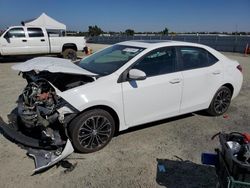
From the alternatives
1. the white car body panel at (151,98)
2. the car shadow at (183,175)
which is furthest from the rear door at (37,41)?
the car shadow at (183,175)

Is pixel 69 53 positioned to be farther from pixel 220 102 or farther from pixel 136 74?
pixel 136 74

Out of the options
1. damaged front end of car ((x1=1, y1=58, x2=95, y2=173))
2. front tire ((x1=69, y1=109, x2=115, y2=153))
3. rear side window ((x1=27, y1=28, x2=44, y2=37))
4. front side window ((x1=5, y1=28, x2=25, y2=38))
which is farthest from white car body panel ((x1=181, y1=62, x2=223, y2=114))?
front side window ((x1=5, y1=28, x2=25, y2=38))

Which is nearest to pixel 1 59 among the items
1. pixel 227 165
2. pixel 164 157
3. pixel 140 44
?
pixel 140 44

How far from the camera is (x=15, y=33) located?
46.2ft

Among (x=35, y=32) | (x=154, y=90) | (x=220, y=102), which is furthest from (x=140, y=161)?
(x=35, y=32)

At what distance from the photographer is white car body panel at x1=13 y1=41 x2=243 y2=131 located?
3.78 metres

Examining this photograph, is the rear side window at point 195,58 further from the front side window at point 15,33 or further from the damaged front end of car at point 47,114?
the front side window at point 15,33

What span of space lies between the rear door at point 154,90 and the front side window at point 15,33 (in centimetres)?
1185

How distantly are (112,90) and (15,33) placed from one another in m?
12.1

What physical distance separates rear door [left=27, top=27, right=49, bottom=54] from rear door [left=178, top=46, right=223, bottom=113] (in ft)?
37.9

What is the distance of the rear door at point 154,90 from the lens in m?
4.11

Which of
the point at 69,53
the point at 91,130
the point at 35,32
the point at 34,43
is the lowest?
the point at 69,53

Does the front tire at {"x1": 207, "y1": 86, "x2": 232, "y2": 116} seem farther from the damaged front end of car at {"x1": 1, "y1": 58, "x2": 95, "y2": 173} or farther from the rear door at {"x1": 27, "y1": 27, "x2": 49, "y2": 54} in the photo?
the rear door at {"x1": 27, "y1": 27, "x2": 49, "y2": 54}

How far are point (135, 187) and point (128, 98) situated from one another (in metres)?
1.37
